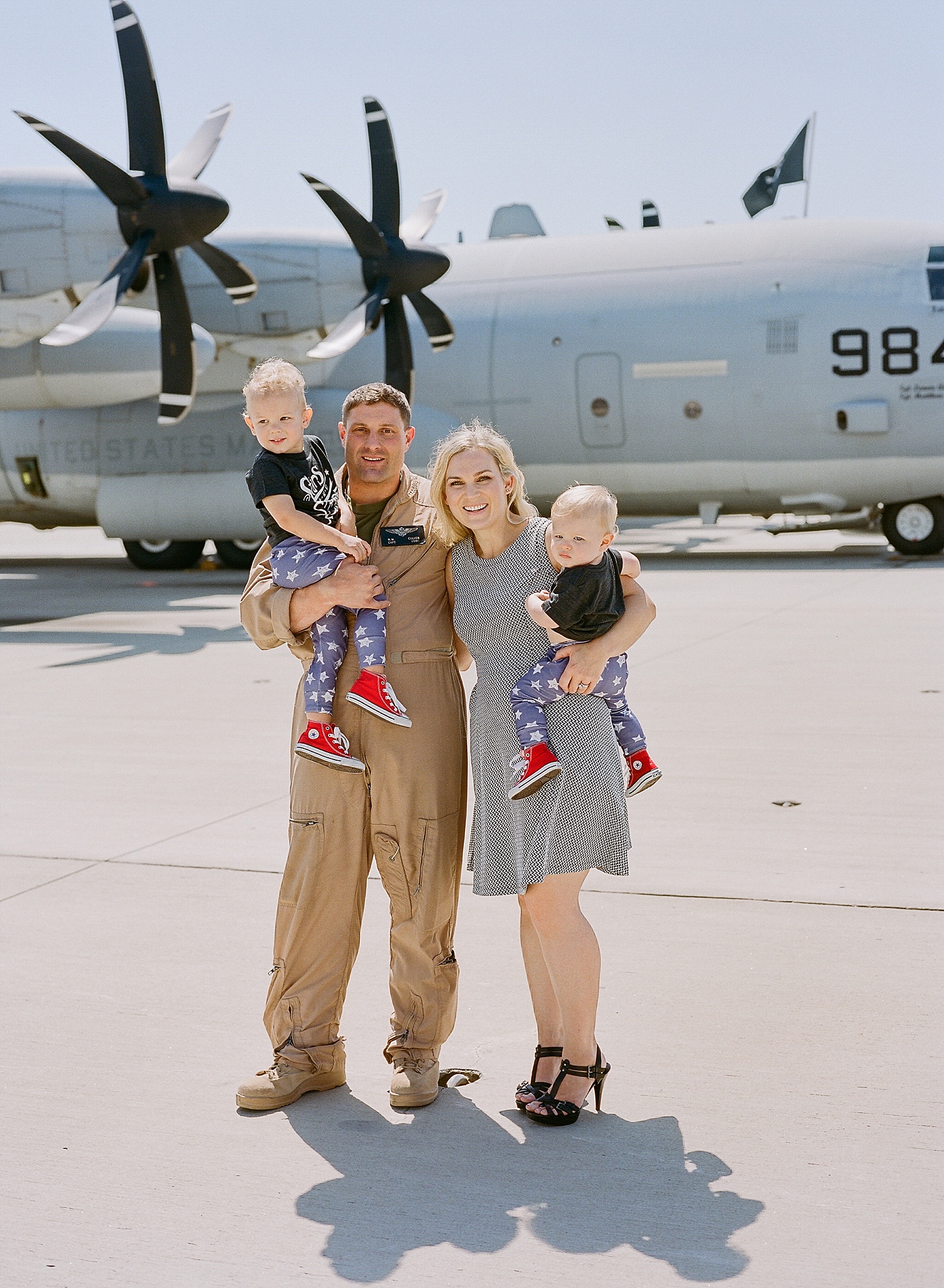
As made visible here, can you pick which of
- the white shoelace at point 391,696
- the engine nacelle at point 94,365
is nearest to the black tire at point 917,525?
the engine nacelle at point 94,365

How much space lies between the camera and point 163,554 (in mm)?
20781

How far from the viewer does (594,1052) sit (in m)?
3.44

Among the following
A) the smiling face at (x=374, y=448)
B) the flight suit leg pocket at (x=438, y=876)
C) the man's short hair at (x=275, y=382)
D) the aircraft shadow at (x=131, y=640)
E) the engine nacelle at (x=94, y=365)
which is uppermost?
the engine nacelle at (x=94, y=365)

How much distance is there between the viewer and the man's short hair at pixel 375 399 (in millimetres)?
3562

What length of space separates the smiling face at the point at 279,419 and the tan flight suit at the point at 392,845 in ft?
1.23

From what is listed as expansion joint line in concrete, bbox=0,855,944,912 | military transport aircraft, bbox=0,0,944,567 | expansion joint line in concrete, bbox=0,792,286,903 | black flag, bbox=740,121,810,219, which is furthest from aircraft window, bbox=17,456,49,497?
black flag, bbox=740,121,810,219

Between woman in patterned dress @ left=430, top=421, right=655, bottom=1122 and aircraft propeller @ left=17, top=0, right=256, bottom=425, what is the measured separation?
11103 millimetres

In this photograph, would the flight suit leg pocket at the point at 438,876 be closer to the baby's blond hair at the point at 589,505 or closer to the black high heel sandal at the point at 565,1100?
the black high heel sandal at the point at 565,1100

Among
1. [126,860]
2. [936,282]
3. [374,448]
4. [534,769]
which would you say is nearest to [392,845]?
[534,769]

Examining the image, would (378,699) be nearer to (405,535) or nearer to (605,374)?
(405,535)

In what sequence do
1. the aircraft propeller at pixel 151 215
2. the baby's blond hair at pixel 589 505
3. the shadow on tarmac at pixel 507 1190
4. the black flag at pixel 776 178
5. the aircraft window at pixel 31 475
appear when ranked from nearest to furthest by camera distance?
the shadow on tarmac at pixel 507 1190 < the baby's blond hair at pixel 589 505 < the aircraft propeller at pixel 151 215 < the aircraft window at pixel 31 475 < the black flag at pixel 776 178

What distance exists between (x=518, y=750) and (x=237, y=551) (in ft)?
56.5

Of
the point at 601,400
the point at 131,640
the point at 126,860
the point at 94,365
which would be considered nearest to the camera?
the point at 126,860

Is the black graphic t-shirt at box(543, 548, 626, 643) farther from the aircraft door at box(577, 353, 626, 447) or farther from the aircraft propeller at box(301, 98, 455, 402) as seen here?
the aircraft door at box(577, 353, 626, 447)
